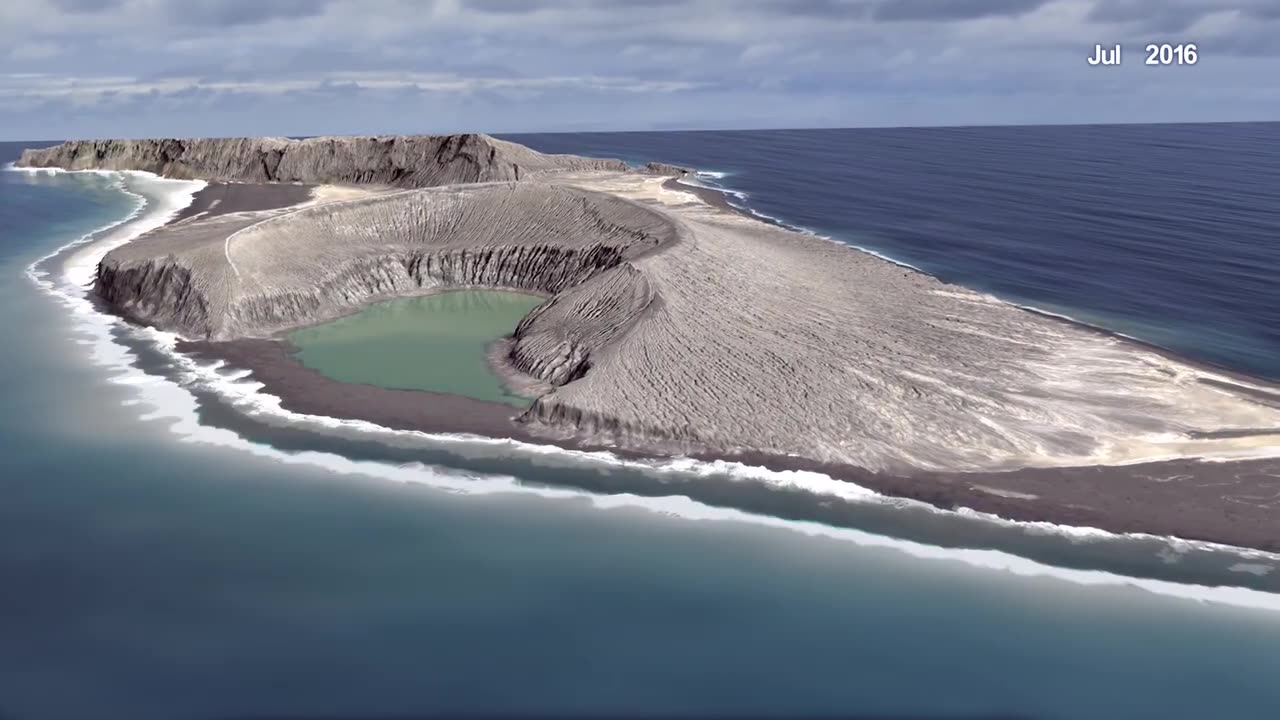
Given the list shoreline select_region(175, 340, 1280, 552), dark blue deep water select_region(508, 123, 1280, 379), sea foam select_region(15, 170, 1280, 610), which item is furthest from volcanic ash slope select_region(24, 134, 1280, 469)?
Answer: dark blue deep water select_region(508, 123, 1280, 379)

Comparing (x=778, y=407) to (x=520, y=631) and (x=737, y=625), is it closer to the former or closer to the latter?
(x=737, y=625)

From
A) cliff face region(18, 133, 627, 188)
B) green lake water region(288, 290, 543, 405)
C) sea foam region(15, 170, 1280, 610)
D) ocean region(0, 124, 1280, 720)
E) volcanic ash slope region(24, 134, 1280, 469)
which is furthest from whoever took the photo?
cliff face region(18, 133, 627, 188)

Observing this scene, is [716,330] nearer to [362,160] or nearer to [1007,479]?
[1007,479]

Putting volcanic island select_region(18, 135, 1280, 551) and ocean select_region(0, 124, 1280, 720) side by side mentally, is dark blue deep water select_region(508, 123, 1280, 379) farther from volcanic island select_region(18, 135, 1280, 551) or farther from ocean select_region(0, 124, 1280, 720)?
ocean select_region(0, 124, 1280, 720)

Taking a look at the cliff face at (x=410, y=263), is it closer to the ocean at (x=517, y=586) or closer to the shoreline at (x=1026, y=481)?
the shoreline at (x=1026, y=481)

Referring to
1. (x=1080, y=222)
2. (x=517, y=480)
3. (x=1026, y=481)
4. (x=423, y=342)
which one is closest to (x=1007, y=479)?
(x=1026, y=481)

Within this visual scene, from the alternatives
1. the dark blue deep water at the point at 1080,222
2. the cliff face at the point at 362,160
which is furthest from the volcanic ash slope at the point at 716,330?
the cliff face at the point at 362,160
